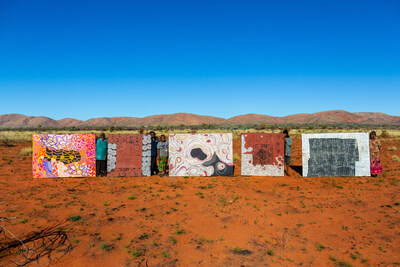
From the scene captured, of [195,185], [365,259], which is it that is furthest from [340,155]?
[365,259]

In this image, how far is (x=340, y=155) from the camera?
1112cm

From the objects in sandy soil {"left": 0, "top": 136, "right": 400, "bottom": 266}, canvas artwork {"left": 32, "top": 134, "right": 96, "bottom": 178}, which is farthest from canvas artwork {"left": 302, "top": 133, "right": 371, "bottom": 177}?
canvas artwork {"left": 32, "top": 134, "right": 96, "bottom": 178}

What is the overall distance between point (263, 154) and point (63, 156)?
9.32 meters

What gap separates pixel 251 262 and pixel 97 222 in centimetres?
402

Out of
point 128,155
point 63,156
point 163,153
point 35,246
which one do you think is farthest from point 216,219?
point 63,156

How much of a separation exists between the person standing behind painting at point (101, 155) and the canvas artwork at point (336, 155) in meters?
9.24

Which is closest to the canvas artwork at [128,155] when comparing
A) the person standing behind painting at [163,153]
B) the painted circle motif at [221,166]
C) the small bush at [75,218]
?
the person standing behind painting at [163,153]

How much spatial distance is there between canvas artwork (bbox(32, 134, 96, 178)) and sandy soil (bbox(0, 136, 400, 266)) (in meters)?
0.67

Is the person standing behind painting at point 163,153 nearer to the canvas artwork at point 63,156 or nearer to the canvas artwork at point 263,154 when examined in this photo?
the canvas artwork at point 63,156

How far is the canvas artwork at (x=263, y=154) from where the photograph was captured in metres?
11.4

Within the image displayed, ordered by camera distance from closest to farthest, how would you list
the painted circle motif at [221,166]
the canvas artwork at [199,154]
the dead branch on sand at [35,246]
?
the dead branch on sand at [35,246]
the canvas artwork at [199,154]
the painted circle motif at [221,166]

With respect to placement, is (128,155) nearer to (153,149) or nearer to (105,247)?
(153,149)

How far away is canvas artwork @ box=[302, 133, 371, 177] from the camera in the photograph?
11.0m

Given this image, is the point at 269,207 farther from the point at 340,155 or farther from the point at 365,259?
the point at 340,155
